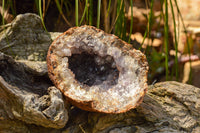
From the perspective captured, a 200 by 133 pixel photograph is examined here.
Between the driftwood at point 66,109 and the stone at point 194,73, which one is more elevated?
the driftwood at point 66,109

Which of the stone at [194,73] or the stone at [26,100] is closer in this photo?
the stone at [26,100]

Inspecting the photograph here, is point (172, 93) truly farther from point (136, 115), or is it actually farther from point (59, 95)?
point (59, 95)

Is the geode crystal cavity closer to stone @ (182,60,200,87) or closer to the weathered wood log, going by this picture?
the weathered wood log

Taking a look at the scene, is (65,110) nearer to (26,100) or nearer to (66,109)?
(66,109)

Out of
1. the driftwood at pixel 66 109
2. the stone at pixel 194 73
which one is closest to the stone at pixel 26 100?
the driftwood at pixel 66 109

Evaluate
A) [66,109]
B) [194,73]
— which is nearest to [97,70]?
[66,109]

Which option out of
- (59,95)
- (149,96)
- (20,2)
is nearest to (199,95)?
(149,96)

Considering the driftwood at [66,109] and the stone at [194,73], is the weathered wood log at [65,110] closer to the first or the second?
the driftwood at [66,109]
